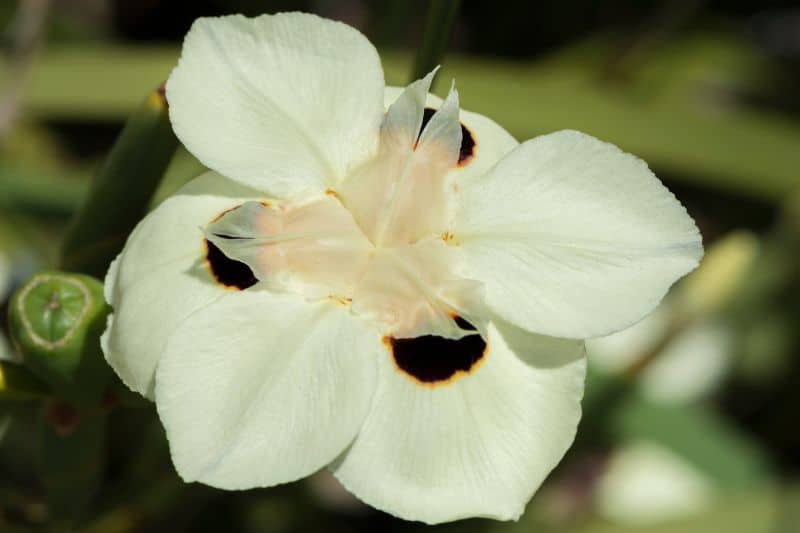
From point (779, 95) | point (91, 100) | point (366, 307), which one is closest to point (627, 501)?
point (779, 95)

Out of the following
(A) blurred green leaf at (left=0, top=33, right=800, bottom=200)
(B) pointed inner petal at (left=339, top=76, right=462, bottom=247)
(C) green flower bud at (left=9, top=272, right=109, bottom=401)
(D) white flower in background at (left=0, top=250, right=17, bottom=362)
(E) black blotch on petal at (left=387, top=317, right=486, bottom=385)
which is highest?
(B) pointed inner petal at (left=339, top=76, right=462, bottom=247)

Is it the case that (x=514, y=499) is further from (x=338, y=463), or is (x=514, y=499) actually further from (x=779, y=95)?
(x=779, y=95)

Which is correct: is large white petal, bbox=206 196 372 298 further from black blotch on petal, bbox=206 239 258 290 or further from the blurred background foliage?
→ the blurred background foliage

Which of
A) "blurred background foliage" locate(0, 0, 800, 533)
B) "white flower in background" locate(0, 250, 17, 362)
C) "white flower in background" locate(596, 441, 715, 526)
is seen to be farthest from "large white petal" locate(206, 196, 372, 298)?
"white flower in background" locate(596, 441, 715, 526)

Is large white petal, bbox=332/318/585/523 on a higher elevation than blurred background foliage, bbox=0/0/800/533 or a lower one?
higher

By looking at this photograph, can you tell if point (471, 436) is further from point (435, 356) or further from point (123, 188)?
point (123, 188)

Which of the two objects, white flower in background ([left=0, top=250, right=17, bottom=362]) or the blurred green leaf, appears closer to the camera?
white flower in background ([left=0, top=250, right=17, bottom=362])
